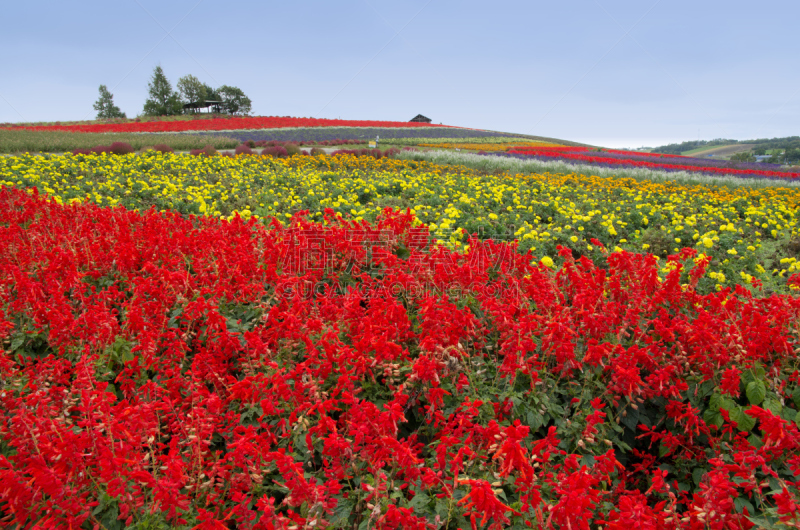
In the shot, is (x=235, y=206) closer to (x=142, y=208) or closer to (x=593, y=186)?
(x=142, y=208)

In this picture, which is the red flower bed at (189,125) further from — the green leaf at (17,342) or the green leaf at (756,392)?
the green leaf at (756,392)

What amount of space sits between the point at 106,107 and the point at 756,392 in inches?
2980

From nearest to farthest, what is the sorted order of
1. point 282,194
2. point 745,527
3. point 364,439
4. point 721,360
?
1. point 745,527
2. point 364,439
3. point 721,360
4. point 282,194

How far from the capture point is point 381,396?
103 inches

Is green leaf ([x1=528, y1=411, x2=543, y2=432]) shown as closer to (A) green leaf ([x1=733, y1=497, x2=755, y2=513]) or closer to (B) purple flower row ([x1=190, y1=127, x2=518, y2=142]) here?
(A) green leaf ([x1=733, y1=497, x2=755, y2=513])

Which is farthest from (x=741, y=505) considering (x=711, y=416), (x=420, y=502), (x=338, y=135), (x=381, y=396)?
(x=338, y=135)

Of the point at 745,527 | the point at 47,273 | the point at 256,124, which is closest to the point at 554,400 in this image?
the point at 745,527

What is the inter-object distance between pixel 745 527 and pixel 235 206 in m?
7.85

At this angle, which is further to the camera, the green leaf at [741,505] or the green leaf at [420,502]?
the green leaf at [741,505]

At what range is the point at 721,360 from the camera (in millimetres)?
2535

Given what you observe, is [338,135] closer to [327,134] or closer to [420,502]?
[327,134]

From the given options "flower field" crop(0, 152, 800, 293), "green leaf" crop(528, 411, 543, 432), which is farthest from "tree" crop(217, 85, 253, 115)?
"green leaf" crop(528, 411, 543, 432)

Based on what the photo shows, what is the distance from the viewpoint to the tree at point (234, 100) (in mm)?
57219

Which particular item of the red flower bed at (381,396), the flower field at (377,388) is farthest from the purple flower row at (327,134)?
the red flower bed at (381,396)
